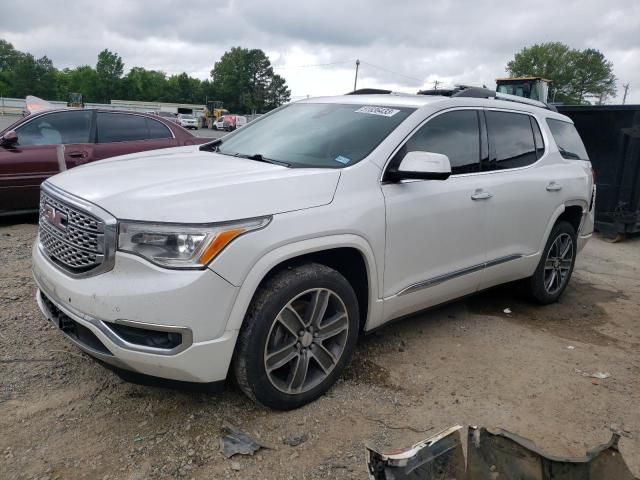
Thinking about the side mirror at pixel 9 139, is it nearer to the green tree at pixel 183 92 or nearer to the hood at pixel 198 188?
the hood at pixel 198 188

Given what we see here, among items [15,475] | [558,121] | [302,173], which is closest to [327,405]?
[302,173]

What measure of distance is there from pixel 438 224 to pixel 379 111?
867 millimetres

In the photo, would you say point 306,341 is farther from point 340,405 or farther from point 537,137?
point 537,137

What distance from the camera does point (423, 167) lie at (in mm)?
3002

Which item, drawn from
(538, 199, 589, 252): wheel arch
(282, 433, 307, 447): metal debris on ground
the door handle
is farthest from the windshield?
(538, 199, 589, 252): wheel arch

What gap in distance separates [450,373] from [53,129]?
584 cm

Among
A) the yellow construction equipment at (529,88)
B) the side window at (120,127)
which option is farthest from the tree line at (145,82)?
the side window at (120,127)

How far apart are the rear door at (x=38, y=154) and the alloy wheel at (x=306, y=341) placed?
16.2 feet

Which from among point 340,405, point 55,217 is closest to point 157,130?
point 55,217

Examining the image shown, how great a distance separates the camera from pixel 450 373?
11.2 ft

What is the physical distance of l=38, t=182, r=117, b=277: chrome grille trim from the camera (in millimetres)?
2367

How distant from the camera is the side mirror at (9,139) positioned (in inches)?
249

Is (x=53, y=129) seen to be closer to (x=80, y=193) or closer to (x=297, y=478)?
(x=80, y=193)

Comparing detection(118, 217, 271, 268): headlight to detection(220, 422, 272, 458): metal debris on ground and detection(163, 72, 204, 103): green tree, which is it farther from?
detection(163, 72, 204, 103): green tree
